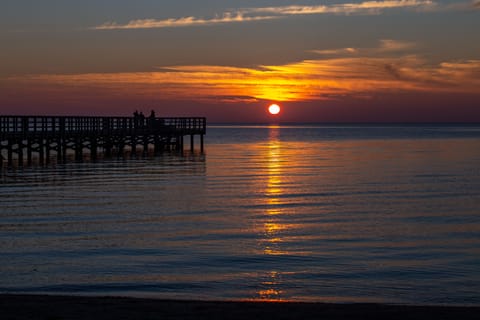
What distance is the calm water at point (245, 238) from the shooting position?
12047 millimetres

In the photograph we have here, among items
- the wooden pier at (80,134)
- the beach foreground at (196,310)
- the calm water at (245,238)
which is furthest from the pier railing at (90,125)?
the beach foreground at (196,310)

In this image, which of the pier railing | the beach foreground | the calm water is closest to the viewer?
the beach foreground

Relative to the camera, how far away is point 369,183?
101 ft

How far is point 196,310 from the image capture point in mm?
9148

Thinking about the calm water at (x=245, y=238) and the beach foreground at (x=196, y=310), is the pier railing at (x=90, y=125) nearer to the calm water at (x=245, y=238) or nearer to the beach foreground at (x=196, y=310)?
the calm water at (x=245, y=238)

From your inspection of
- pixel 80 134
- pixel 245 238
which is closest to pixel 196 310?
pixel 245 238

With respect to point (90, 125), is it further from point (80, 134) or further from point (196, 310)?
point (196, 310)

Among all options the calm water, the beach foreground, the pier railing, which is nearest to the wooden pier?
the pier railing

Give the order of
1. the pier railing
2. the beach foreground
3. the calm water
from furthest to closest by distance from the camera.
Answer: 1. the pier railing
2. the calm water
3. the beach foreground

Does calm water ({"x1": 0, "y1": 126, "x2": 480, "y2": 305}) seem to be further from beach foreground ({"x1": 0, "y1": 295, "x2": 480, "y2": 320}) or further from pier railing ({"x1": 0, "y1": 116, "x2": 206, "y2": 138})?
pier railing ({"x1": 0, "y1": 116, "x2": 206, "y2": 138})

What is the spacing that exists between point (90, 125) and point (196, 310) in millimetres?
44653

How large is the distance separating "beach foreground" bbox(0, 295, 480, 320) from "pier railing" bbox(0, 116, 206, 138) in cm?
3327

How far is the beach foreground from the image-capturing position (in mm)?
8812

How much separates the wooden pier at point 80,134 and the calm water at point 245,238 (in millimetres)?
12449
